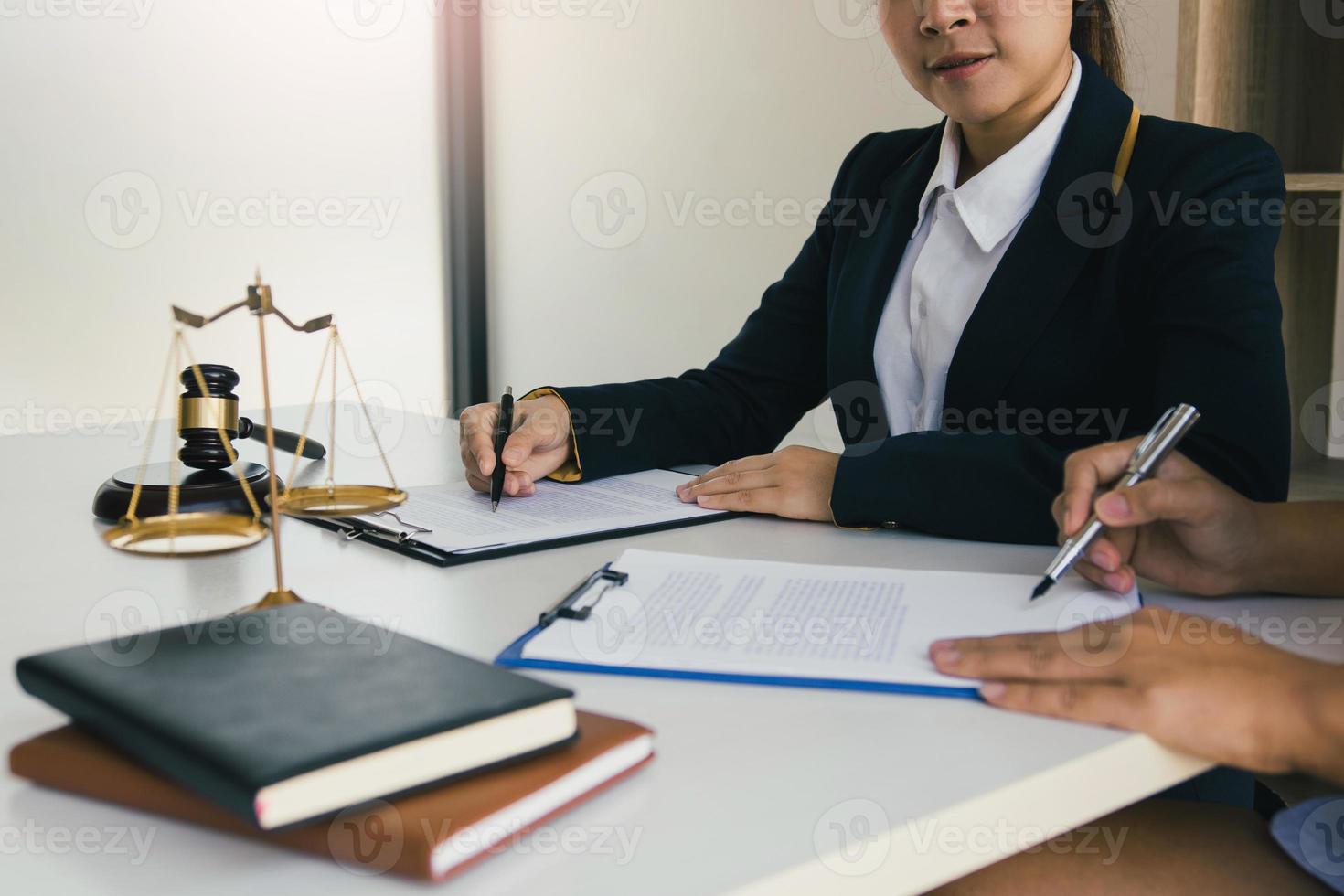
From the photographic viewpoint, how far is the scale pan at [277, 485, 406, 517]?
2.99 feet

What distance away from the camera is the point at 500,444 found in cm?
127

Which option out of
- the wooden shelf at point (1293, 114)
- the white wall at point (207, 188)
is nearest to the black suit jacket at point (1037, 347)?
the wooden shelf at point (1293, 114)

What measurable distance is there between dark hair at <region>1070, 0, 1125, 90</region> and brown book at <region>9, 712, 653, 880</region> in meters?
1.27

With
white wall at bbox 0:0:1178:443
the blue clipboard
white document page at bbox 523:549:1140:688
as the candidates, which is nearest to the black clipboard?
white document page at bbox 523:549:1140:688

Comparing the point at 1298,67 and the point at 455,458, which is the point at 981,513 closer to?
the point at 455,458

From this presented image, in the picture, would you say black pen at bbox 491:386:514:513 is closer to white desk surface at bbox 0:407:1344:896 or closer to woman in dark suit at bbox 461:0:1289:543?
woman in dark suit at bbox 461:0:1289:543

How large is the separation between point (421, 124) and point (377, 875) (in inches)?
155

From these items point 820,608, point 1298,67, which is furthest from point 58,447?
point 1298,67

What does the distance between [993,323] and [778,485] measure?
0.34 meters

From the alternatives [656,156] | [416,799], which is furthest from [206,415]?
[656,156]

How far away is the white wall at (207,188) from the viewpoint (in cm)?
333

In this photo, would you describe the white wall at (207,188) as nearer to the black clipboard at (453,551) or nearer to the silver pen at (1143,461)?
the black clipboard at (453,551)

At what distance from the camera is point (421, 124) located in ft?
13.7

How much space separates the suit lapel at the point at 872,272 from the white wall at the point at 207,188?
260 cm
